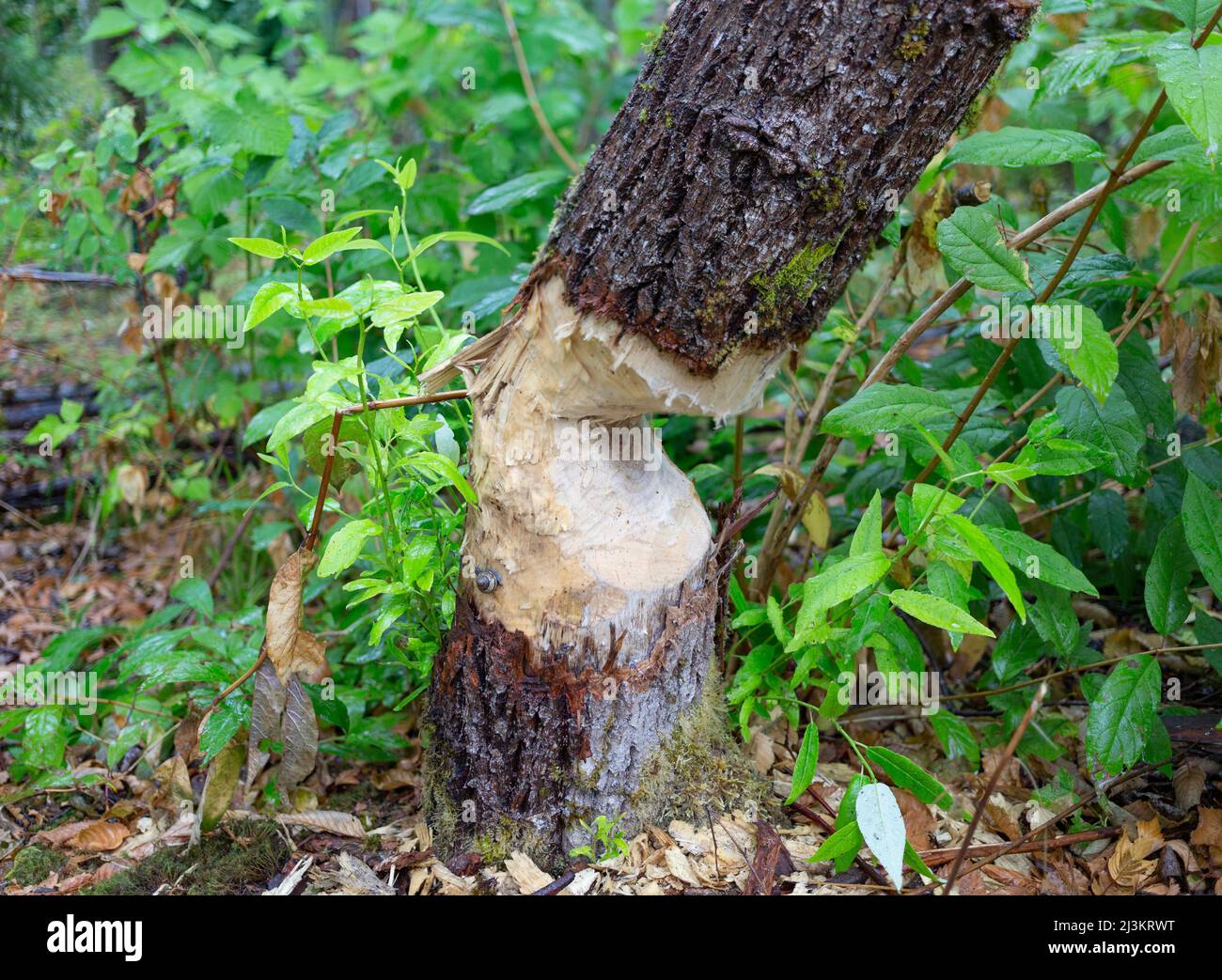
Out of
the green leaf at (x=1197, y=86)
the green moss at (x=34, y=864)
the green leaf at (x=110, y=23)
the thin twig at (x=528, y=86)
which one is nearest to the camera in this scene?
the green leaf at (x=1197, y=86)

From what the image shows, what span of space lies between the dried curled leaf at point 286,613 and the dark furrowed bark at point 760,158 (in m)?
0.78

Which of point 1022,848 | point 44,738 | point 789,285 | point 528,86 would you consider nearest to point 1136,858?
point 1022,848

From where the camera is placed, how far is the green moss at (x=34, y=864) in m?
2.05

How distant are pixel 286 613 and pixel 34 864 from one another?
3.14ft

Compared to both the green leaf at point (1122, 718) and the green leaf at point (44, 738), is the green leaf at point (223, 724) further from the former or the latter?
the green leaf at point (1122, 718)

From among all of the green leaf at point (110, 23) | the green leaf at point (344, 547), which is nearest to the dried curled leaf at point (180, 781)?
the green leaf at point (344, 547)

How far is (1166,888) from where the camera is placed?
1.86 m

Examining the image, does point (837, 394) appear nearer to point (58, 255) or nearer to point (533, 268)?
point (533, 268)

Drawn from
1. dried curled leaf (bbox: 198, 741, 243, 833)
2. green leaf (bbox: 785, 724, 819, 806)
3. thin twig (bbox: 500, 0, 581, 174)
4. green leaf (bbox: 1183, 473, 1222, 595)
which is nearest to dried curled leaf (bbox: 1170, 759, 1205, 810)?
green leaf (bbox: 1183, 473, 1222, 595)

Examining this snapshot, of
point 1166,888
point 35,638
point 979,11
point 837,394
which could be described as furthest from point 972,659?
point 35,638

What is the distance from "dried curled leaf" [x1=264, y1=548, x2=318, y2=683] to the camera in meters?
1.81

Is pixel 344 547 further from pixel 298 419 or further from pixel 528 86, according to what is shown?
pixel 528 86

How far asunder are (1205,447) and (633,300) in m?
1.41

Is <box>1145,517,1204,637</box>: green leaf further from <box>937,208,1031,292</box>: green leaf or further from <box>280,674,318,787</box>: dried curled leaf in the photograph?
<box>280,674,318,787</box>: dried curled leaf
